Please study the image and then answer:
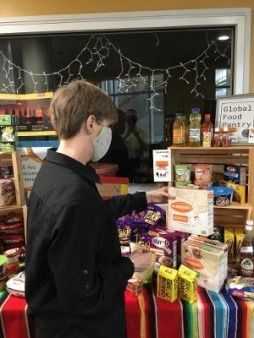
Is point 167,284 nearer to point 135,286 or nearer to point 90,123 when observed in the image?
point 135,286

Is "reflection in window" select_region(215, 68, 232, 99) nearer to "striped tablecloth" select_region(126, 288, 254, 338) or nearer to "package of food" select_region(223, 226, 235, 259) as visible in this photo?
"package of food" select_region(223, 226, 235, 259)

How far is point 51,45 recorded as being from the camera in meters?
2.04

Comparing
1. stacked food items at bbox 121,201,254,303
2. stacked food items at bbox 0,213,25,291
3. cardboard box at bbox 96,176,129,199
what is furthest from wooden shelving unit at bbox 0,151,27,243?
stacked food items at bbox 121,201,254,303

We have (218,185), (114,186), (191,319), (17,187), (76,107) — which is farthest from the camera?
(114,186)

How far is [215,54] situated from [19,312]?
192cm

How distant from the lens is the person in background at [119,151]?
6.87 ft

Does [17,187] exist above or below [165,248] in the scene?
above

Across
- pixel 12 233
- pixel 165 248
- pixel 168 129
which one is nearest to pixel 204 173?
pixel 165 248

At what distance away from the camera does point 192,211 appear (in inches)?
53.9

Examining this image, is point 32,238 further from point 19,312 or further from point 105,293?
point 19,312

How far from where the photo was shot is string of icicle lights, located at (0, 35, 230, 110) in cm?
198

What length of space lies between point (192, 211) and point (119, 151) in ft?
2.98

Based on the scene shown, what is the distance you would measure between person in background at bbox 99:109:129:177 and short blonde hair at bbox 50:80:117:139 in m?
1.19

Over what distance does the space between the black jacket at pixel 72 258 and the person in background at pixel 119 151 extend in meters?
1.23
